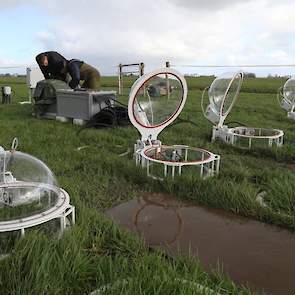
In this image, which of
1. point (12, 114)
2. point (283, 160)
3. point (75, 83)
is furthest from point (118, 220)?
point (12, 114)

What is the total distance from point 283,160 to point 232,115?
5.36 meters

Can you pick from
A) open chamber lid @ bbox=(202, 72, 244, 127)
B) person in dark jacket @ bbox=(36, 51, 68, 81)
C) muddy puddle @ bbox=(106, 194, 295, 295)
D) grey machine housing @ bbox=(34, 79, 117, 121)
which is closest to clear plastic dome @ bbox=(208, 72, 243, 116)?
open chamber lid @ bbox=(202, 72, 244, 127)

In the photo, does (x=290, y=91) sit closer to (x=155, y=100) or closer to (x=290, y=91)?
(x=290, y=91)

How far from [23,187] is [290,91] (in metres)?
9.99

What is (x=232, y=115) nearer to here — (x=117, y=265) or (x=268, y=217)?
(x=268, y=217)

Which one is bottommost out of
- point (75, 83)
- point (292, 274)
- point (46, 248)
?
point (292, 274)

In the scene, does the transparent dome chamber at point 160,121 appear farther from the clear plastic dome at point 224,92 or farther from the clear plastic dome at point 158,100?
the clear plastic dome at point 224,92

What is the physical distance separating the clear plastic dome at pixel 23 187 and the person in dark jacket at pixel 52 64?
6.81 m

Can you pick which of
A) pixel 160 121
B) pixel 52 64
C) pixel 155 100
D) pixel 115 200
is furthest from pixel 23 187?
pixel 52 64

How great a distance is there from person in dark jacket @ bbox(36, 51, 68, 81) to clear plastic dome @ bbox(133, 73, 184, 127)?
493 centimetres

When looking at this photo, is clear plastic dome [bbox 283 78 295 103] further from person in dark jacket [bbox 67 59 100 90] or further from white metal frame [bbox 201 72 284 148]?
person in dark jacket [bbox 67 59 100 90]

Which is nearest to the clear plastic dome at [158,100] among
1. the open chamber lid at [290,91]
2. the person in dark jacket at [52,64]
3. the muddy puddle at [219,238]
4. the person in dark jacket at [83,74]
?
the muddy puddle at [219,238]

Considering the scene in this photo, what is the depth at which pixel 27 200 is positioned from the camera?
3.07m

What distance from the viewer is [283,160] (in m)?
6.23
